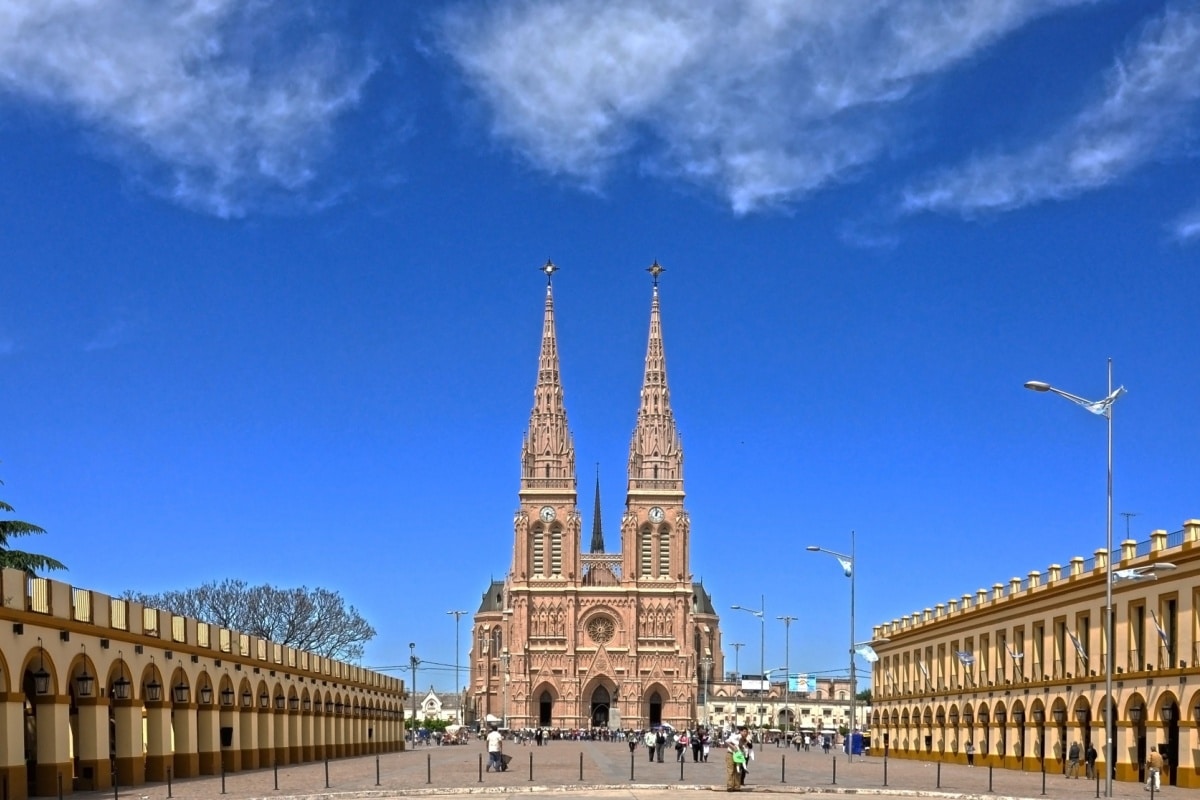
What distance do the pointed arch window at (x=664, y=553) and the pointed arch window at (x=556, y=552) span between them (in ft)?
36.3

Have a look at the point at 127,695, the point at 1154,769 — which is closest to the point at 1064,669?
the point at 1154,769

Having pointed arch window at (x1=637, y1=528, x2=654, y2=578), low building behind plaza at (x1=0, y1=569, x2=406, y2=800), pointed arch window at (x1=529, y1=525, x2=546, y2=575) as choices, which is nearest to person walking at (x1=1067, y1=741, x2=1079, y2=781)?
low building behind plaza at (x1=0, y1=569, x2=406, y2=800)

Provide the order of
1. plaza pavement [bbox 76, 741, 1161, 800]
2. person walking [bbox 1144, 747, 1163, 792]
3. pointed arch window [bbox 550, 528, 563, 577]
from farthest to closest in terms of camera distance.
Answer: pointed arch window [bbox 550, 528, 563, 577] → person walking [bbox 1144, 747, 1163, 792] → plaza pavement [bbox 76, 741, 1161, 800]

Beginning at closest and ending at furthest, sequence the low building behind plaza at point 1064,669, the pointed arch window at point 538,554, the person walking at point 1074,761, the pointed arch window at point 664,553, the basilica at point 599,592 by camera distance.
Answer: the low building behind plaza at point 1064,669 < the person walking at point 1074,761 < the basilica at point 599,592 < the pointed arch window at point 538,554 < the pointed arch window at point 664,553

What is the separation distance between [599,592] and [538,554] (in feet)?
26.3

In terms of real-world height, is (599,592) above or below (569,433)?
below

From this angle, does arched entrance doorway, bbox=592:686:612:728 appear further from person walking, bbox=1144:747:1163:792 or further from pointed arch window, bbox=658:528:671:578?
person walking, bbox=1144:747:1163:792

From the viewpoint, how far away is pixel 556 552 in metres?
165

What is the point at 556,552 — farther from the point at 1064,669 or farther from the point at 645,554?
the point at 1064,669

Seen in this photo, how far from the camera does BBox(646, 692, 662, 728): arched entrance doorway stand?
162 meters

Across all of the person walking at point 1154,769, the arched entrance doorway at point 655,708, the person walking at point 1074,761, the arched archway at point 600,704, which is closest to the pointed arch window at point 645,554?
the arched entrance doorway at point 655,708

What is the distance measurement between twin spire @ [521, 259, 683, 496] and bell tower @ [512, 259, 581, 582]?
112mm

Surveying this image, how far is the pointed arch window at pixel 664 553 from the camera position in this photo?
16525 centimetres

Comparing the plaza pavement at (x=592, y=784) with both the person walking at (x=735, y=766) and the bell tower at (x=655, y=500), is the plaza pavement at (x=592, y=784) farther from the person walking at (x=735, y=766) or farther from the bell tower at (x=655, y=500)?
the bell tower at (x=655, y=500)
